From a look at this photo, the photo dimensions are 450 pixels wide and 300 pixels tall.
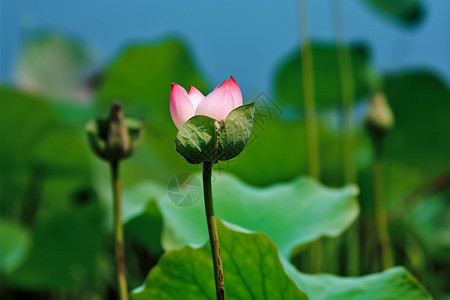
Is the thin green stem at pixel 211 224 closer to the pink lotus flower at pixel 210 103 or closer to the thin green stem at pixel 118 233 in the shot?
the pink lotus flower at pixel 210 103

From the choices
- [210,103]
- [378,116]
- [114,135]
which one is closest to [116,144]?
[114,135]

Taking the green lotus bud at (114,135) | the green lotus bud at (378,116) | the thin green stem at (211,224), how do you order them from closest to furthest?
the thin green stem at (211,224) → the green lotus bud at (114,135) → the green lotus bud at (378,116)

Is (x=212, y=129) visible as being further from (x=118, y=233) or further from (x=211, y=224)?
(x=118, y=233)

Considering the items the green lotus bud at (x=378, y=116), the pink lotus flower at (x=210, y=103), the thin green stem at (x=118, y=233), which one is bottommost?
the thin green stem at (x=118, y=233)

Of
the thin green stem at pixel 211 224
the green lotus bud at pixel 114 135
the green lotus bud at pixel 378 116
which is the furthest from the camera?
the green lotus bud at pixel 378 116

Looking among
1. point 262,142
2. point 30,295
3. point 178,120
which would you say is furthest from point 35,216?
point 178,120

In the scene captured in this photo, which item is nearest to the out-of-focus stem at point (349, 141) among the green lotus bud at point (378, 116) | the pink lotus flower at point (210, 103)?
the green lotus bud at point (378, 116)
